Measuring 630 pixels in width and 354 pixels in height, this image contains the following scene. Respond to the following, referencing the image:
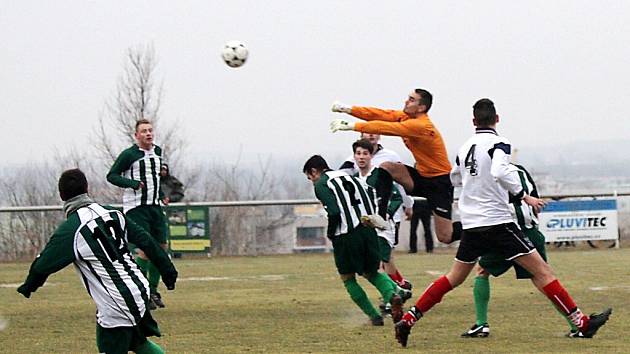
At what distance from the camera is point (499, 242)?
9203mm

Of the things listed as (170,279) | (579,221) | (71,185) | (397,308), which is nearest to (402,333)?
(397,308)

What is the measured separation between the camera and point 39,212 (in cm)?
2669

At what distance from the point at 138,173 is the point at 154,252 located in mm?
6630

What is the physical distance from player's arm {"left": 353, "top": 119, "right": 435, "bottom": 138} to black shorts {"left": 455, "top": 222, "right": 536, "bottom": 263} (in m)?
1.80

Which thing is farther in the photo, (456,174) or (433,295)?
(456,174)

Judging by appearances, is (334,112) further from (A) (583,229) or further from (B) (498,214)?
(A) (583,229)

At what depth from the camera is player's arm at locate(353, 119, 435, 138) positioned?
10.8m

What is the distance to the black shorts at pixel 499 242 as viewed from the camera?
9180mm

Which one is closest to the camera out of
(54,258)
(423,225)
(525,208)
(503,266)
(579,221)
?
(54,258)

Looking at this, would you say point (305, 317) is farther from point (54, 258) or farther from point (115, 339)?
point (54, 258)

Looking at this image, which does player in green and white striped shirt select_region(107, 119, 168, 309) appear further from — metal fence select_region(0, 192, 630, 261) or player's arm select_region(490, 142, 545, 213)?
metal fence select_region(0, 192, 630, 261)

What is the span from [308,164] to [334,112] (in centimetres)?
108

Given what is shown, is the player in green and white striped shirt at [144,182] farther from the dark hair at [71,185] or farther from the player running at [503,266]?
the dark hair at [71,185]

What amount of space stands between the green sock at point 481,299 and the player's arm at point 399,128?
5.42ft
